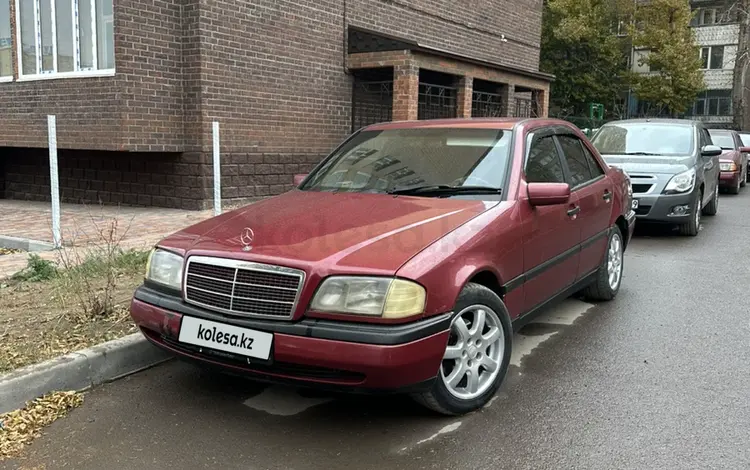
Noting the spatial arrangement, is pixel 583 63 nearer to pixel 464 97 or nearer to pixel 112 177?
pixel 464 97

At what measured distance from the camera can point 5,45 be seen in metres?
11.6

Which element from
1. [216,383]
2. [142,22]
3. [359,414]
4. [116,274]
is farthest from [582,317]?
[142,22]

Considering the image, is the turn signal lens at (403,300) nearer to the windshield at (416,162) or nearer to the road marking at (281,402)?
the road marking at (281,402)

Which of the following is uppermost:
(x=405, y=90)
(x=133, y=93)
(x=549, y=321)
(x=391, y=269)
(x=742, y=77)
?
(x=742, y=77)

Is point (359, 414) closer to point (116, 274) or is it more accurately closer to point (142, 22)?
point (116, 274)

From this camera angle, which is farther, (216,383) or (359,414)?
(216,383)

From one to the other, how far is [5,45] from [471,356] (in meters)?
11.4

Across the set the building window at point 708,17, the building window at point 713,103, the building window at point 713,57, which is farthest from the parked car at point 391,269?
the building window at point 708,17

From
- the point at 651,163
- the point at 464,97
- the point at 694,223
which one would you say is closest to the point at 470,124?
the point at 651,163

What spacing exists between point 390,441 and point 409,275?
0.85 meters

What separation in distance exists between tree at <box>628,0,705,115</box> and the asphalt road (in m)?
35.4

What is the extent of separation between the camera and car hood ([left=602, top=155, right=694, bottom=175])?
9.09 meters

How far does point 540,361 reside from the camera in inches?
173

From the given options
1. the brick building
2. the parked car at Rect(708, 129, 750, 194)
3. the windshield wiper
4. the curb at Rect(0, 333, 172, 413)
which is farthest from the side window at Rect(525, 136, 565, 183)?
the parked car at Rect(708, 129, 750, 194)
